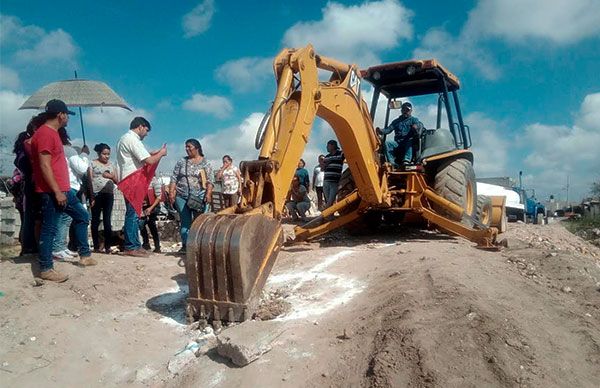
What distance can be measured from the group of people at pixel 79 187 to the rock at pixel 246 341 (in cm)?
244

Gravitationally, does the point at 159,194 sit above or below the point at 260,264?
above

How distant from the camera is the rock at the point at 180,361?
375 centimetres

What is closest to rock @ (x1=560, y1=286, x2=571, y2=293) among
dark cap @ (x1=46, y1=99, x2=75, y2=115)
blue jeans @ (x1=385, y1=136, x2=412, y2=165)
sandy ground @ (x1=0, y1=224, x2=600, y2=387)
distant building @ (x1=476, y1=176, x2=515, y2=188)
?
sandy ground @ (x1=0, y1=224, x2=600, y2=387)

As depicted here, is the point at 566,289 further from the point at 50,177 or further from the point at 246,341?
the point at 50,177

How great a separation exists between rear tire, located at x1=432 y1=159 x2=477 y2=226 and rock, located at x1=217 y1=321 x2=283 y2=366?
436 cm

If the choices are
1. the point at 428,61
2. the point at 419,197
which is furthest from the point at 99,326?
the point at 428,61

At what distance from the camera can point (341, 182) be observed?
27.4 ft

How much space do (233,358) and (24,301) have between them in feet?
8.08

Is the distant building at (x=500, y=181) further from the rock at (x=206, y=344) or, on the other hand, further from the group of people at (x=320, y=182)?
the rock at (x=206, y=344)

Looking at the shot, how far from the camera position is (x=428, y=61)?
7.68m

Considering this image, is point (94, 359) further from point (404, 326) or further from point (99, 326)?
point (404, 326)

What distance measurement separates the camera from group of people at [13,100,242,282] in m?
5.08

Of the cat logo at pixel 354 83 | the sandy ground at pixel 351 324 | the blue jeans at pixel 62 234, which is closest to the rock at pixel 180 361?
the sandy ground at pixel 351 324

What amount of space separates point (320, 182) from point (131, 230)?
20.8 ft
